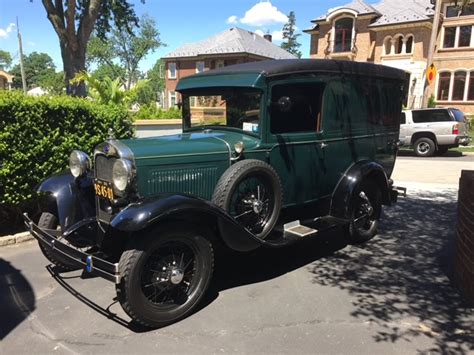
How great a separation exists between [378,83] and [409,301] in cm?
308

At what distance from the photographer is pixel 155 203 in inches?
130

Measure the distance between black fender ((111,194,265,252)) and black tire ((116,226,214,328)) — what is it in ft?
0.49

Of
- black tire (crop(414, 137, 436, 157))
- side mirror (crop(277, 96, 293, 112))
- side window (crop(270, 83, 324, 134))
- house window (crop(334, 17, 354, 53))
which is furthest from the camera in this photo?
house window (crop(334, 17, 354, 53))

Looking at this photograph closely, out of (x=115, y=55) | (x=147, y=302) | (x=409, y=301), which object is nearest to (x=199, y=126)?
(x=147, y=302)

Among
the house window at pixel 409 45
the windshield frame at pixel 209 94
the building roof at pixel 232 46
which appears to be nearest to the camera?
the windshield frame at pixel 209 94

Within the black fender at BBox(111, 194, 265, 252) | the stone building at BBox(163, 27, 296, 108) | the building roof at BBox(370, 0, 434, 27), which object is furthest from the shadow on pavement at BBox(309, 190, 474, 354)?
the stone building at BBox(163, 27, 296, 108)

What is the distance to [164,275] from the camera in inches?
139

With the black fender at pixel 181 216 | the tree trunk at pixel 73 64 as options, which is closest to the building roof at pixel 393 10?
the tree trunk at pixel 73 64

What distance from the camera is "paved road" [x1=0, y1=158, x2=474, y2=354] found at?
3229 millimetres

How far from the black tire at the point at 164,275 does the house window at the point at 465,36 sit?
29922mm

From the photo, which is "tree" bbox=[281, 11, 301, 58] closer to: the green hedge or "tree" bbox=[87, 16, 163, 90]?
"tree" bbox=[87, 16, 163, 90]

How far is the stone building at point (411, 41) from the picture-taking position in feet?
89.8

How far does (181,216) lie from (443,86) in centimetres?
2994

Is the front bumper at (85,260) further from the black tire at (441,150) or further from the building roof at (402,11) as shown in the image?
the building roof at (402,11)
